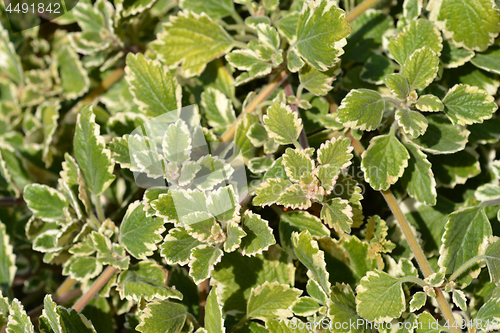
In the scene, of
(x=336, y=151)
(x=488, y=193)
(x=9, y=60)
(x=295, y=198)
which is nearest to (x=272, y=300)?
(x=295, y=198)

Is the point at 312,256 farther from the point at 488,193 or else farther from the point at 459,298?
the point at 488,193

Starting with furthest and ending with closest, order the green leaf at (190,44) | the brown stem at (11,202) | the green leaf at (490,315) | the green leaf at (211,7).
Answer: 1. the brown stem at (11,202)
2. the green leaf at (211,7)
3. the green leaf at (190,44)
4. the green leaf at (490,315)

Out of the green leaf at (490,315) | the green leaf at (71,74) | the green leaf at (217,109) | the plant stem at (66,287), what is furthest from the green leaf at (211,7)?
the green leaf at (490,315)

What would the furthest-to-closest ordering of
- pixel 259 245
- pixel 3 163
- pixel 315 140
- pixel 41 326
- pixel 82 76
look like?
pixel 82 76 → pixel 3 163 → pixel 315 140 → pixel 41 326 → pixel 259 245

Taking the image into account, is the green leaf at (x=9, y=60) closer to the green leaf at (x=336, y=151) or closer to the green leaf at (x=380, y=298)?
the green leaf at (x=336, y=151)

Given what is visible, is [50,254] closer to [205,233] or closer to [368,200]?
[205,233]

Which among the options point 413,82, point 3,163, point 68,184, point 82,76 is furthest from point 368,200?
point 3,163
